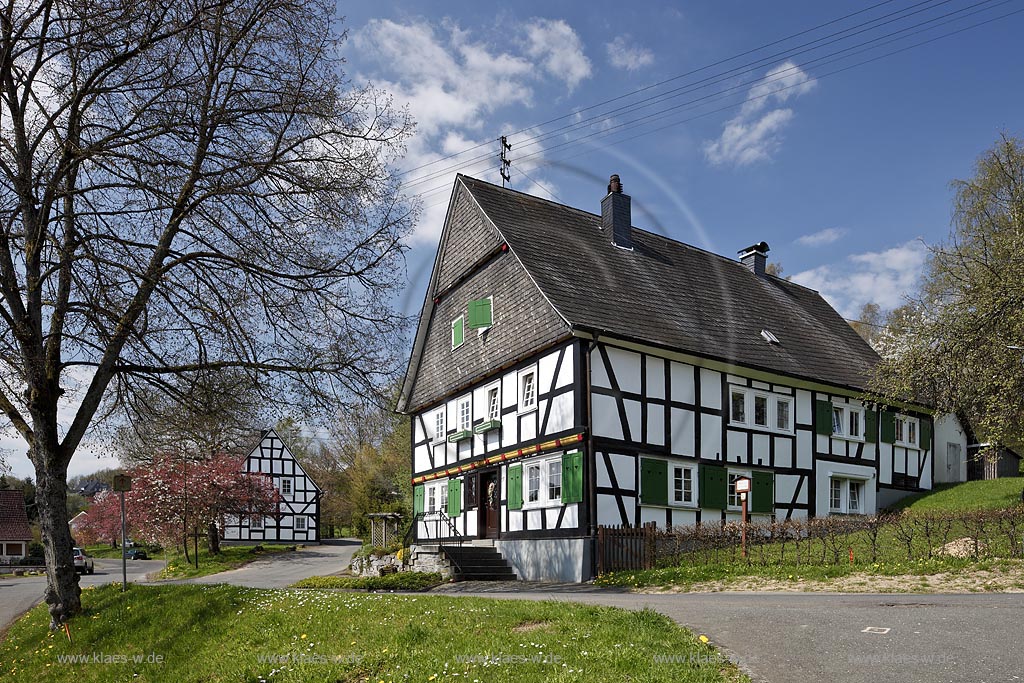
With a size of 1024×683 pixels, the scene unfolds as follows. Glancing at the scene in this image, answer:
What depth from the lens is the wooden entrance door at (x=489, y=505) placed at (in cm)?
2462

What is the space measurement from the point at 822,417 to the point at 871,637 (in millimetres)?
18674

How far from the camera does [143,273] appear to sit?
1287cm

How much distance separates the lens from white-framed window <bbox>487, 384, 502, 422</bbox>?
24.7 metres

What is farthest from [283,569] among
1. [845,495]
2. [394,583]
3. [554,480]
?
[845,495]

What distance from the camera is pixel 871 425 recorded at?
28.2m

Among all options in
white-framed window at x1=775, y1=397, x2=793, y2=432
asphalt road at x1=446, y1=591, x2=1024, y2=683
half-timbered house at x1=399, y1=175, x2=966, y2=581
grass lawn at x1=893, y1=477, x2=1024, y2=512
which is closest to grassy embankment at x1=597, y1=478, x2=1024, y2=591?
asphalt road at x1=446, y1=591, x2=1024, y2=683

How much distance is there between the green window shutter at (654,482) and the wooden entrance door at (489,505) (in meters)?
4.36

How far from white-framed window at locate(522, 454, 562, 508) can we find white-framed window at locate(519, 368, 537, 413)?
1442 mm

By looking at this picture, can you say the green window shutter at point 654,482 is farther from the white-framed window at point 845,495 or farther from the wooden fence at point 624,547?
the white-framed window at point 845,495

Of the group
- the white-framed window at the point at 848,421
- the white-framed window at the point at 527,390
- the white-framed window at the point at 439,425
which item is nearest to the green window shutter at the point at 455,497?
the white-framed window at the point at 439,425

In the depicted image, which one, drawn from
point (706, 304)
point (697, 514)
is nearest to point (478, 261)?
point (706, 304)

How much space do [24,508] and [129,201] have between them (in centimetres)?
5490

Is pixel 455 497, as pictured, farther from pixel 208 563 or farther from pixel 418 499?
pixel 208 563

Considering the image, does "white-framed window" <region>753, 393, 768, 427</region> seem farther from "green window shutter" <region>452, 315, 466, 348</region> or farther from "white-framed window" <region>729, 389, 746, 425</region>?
"green window shutter" <region>452, 315, 466, 348</region>
